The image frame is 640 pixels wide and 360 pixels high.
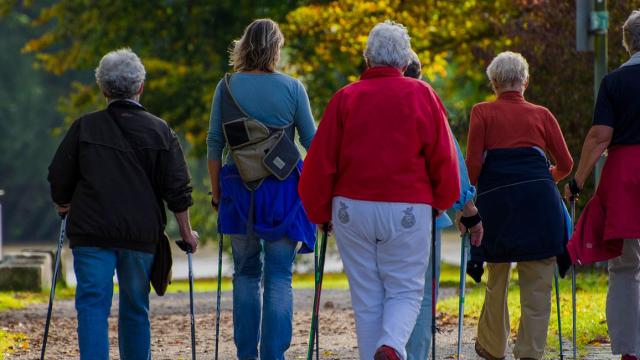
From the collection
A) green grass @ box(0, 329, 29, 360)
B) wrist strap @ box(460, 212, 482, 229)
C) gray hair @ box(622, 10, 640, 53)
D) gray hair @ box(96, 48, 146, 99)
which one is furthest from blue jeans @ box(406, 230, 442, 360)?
green grass @ box(0, 329, 29, 360)

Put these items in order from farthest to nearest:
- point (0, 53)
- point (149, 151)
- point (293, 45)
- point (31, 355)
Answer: point (0, 53)
point (293, 45)
point (31, 355)
point (149, 151)

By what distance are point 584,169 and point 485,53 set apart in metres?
11.6

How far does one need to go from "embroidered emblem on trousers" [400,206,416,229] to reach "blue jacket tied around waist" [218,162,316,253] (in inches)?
46.1

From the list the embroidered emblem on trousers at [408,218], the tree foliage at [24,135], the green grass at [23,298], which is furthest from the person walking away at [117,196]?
the tree foliage at [24,135]

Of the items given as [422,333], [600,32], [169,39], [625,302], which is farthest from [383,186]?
[169,39]

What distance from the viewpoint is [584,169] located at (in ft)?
24.9

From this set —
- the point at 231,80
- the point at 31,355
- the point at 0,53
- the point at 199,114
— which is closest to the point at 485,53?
the point at 199,114

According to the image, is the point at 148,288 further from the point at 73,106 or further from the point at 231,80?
the point at 73,106

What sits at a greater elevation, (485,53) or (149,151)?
(485,53)

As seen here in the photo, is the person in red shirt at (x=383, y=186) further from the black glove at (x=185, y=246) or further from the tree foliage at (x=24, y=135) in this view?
the tree foliage at (x=24, y=135)

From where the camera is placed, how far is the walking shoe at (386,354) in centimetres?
617

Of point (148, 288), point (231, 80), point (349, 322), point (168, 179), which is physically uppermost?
point (231, 80)

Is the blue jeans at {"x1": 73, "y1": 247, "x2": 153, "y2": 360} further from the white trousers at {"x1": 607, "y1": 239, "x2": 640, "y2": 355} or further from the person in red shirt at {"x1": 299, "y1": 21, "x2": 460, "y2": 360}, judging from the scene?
the white trousers at {"x1": 607, "y1": 239, "x2": 640, "y2": 355}

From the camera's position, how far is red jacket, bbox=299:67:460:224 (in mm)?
6293
